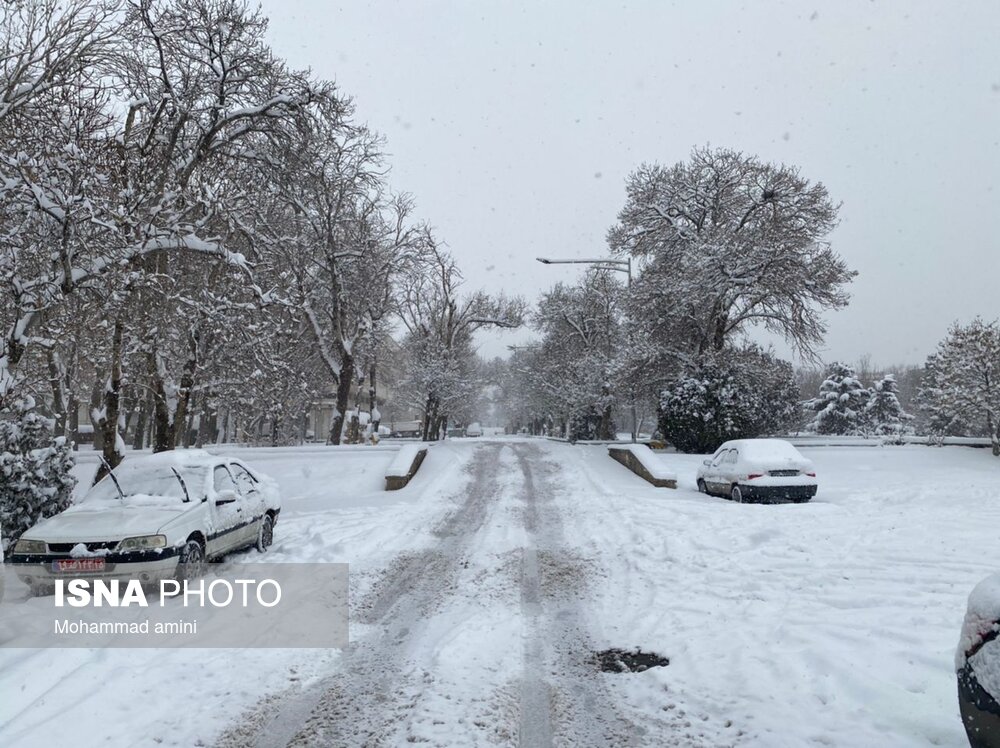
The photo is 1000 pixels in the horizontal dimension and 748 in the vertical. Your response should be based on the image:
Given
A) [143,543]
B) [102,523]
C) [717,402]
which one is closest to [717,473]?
[717,402]

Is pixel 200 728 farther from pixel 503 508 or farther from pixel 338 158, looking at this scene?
pixel 338 158

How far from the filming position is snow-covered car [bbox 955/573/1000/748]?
321cm

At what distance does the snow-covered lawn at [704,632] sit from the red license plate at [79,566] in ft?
2.25

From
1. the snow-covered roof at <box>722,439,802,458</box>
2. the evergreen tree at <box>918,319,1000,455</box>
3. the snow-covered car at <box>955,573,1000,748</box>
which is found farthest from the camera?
the evergreen tree at <box>918,319,1000,455</box>

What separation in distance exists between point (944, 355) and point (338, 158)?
23.3 meters

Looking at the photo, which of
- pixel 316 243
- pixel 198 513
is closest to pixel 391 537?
pixel 198 513

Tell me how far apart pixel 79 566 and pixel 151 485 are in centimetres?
190

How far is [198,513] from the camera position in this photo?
823 cm

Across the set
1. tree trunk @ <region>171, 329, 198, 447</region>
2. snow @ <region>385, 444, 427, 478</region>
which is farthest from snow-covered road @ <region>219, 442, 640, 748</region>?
tree trunk @ <region>171, 329, 198, 447</region>

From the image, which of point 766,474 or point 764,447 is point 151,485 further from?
point 764,447

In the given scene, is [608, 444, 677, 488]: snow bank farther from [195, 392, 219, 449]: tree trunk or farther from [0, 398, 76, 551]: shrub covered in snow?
[195, 392, 219, 449]: tree trunk

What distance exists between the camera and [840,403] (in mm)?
54594

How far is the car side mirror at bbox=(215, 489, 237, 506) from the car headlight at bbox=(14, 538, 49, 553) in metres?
1.95

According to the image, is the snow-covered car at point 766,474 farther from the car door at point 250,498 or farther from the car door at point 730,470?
the car door at point 250,498
